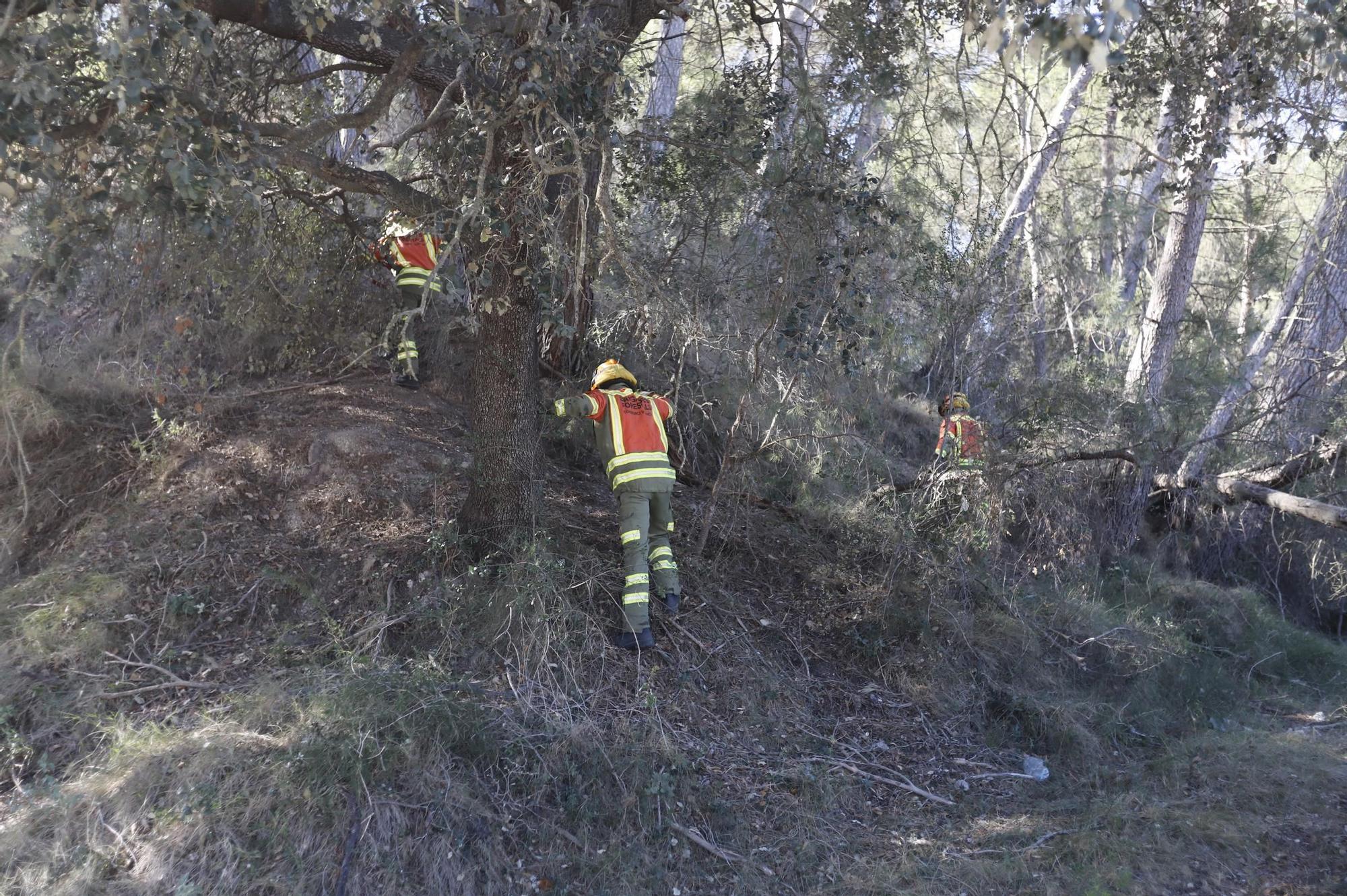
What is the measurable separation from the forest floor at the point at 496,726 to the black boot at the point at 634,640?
13cm

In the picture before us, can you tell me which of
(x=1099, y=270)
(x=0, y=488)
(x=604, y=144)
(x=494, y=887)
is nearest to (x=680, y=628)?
(x=494, y=887)

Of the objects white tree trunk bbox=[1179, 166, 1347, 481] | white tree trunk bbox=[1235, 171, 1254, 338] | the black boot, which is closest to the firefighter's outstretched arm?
the black boot

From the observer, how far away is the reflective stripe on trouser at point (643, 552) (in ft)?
20.6

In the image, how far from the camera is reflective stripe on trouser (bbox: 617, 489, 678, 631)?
628 centimetres

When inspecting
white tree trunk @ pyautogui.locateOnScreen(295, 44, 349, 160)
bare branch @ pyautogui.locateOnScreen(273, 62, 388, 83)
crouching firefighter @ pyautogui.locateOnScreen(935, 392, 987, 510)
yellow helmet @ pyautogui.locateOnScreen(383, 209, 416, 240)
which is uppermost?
white tree trunk @ pyautogui.locateOnScreen(295, 44, 349, 160)

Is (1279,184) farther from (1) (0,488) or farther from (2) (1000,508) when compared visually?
(1) (0,488)

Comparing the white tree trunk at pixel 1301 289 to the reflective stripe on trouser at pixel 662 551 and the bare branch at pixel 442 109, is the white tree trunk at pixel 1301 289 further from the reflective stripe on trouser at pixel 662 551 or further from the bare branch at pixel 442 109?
the bare branch at pixel 442 109

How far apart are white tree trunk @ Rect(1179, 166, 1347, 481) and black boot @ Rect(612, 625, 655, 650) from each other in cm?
543

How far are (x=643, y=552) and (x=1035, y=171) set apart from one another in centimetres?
706

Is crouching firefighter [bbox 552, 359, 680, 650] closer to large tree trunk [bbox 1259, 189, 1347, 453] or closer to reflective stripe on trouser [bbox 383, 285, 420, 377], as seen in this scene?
→ reflective stripe on trouser [bbox 383, 285, 420, 377]

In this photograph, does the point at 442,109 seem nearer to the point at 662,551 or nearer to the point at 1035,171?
the point at 662,551

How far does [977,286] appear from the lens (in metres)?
7.68

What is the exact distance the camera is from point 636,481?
21.1 feet

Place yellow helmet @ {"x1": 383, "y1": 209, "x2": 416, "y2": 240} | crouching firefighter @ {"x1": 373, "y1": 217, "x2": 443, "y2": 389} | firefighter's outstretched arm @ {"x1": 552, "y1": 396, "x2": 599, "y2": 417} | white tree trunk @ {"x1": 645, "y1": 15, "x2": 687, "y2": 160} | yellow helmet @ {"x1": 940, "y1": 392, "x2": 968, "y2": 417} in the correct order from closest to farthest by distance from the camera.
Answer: firefighter's outstretched arm @ {"x1": 552, "y1": 396, "x2": 599, "y2": 417} → yellow helmet @ {"x1": 383, "y1": 209, "x2": 416, "y2": 240} → crouching firefighter @ {"x1": 373, "y1": 217, "x2": 443, "y2": 389} → yellow helmet @ {"x1": 940, "y1": 392, "x2": 968, "y2": 417} → white tree trunk @ {"x1": 645, "y1": 15, "x2": 687, "y2": 160}
